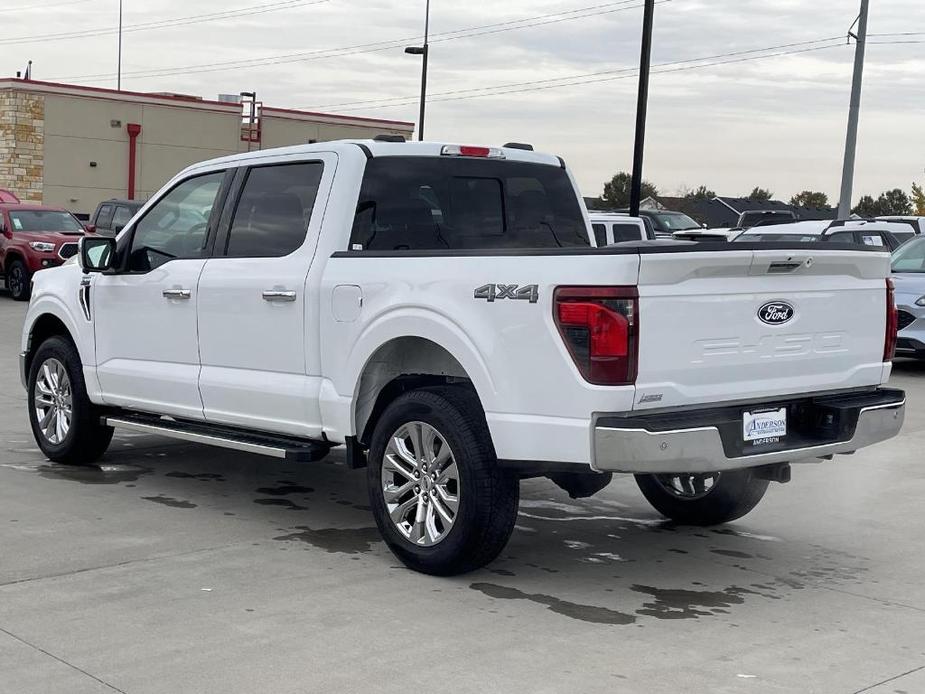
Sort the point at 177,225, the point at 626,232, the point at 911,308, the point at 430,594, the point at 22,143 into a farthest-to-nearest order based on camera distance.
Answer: the point at 22,143
the point at 626,232
the point at 911,308
the point at 177,225
the point at 430,594

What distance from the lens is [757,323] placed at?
19.7 feet

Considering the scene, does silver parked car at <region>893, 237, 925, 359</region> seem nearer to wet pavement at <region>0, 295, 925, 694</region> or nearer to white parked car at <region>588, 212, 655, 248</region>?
white parked car at <region>588, 212, 655, 248</region>

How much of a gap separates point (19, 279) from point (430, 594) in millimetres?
21590

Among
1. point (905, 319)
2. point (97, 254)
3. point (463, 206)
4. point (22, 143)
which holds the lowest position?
point (905, 319)

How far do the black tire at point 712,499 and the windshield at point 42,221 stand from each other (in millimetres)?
21163

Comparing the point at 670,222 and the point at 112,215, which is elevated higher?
the point at 670,222

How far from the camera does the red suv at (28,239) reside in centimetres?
2550

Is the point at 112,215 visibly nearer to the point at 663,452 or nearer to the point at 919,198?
the point at 663,452

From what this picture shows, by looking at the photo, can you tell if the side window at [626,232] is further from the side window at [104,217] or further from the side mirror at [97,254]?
the side window at [104,217]

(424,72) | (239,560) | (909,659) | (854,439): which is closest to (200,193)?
(239,560)

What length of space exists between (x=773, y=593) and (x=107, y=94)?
4955 centimetres

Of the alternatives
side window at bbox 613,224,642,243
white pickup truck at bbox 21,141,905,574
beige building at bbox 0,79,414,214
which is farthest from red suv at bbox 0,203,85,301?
beige building at bbox 0,79,414,214

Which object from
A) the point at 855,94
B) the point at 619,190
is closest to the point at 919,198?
the point at 619,190

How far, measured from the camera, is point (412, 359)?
668cm
